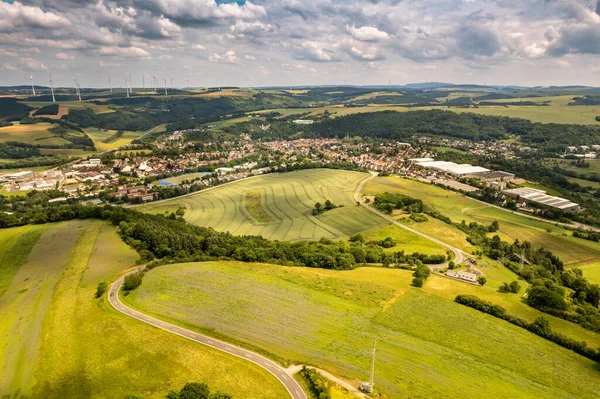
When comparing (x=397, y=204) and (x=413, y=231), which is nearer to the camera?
(x=413, y=231)

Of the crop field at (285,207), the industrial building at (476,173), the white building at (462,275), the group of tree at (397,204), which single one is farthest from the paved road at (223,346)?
the industrial building at (476,173)

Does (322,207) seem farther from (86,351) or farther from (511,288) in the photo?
(86,351)

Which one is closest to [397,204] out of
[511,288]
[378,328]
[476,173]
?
[511,288]

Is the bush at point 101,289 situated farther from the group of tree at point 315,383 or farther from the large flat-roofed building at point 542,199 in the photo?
the large flat-roofed building at point 542,199

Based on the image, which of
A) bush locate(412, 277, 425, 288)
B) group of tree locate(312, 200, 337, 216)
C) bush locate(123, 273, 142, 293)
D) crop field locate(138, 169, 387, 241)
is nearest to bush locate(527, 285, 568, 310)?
bush locate(412, 277, 425, 288)

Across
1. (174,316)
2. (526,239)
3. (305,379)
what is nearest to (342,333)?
(305,379)

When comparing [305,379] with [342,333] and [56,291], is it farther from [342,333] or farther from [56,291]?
[56,291]
